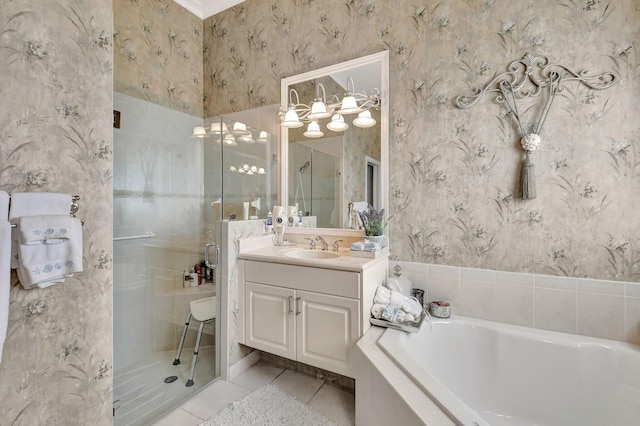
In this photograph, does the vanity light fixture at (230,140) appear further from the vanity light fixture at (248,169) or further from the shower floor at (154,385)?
the shower floor at (154,385)

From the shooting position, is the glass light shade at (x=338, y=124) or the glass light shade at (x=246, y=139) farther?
the glass light shade at (x=246, y=139)

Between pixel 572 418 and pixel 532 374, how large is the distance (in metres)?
0.23

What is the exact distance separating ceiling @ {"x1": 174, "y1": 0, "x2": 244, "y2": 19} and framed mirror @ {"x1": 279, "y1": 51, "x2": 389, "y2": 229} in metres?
1.09

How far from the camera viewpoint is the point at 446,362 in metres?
1.62

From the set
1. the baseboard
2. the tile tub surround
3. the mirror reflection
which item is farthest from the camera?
the mirror reflection

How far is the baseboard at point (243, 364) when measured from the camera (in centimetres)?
200

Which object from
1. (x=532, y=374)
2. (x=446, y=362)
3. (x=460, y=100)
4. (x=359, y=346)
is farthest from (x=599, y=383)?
(x=460, y=100)

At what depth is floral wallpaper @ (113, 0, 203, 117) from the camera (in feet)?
7.04

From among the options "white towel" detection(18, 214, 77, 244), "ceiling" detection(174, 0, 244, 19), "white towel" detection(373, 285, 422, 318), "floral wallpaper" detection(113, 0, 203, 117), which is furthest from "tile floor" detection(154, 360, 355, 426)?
"ceiling" detection(174, 0, 244, 19)

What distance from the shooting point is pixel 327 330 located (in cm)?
168

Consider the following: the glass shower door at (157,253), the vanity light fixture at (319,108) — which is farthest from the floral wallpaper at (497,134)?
the glass shower door at (157,253)

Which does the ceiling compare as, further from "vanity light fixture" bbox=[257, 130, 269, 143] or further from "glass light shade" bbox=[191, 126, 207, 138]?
"glass light shade" bbox=[191, 126, 207, 138]

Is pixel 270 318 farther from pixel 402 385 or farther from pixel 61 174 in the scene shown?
pixel 61 174

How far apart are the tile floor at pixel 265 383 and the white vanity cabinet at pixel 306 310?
275 millimetres
